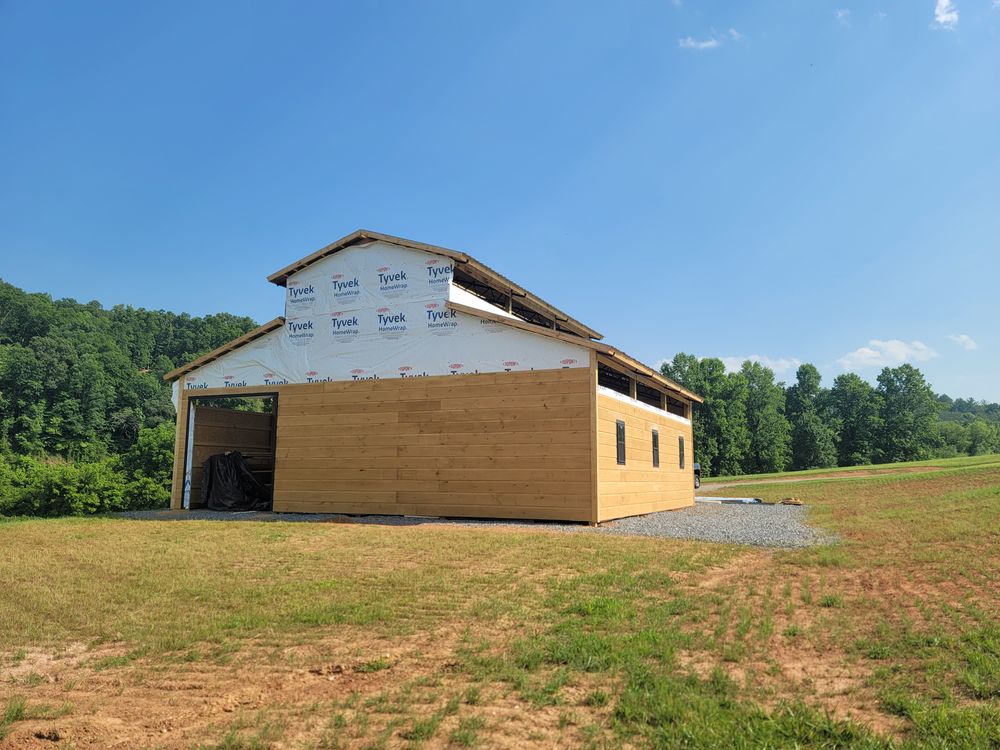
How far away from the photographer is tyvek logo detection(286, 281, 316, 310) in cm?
1719

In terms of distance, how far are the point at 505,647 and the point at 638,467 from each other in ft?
39.7

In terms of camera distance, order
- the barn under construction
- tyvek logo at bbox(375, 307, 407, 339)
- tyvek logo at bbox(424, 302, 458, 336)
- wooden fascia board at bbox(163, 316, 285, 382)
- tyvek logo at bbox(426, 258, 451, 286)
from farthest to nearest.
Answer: wooden fascia board at bbox(163, 316, 285, 382) < tyvek logo at bbox(375, 307, 407, 339) < tyvek logo at bbox(426, 258, 451, 286) < tyvek logo at bbox(424, 302, 458, 336) < the barn under construction

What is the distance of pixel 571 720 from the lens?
3.46m

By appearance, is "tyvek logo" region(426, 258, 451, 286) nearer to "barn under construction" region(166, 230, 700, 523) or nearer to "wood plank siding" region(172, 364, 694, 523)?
"barn under construction" region(166, 230, 700, 523)

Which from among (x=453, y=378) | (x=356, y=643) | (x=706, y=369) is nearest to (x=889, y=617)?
(x=356, y=643)

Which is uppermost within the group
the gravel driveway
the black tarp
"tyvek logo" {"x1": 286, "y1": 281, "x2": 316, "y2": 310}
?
"tyvek logo" {"x1": 286, "y1": 281, "x2": 316, "y2": 310}

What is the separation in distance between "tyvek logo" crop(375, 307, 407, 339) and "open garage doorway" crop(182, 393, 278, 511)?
3.63 m

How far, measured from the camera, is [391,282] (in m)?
16.2

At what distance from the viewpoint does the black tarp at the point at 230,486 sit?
1800cm

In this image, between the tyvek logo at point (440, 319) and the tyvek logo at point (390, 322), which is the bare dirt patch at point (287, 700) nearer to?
the tyvek logo at point (440, 319)

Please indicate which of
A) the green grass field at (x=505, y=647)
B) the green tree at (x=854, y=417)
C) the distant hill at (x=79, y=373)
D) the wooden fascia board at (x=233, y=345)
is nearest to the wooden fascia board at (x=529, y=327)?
the wooden fascia board at (x=233, y=345)

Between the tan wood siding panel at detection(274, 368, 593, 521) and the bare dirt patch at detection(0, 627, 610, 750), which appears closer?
the bare dirt patch at detection(0, 627, 610, 750)

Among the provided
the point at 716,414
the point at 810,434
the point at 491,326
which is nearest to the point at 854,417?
the point at 810,434

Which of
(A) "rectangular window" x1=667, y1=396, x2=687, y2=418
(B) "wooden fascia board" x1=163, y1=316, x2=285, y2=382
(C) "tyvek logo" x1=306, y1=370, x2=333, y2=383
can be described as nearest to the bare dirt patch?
(C) "tyvek logo" x1=306, y1=370, x2=333, y2=383
